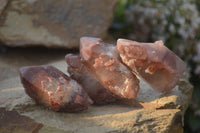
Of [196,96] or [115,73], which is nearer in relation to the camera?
[115,73]

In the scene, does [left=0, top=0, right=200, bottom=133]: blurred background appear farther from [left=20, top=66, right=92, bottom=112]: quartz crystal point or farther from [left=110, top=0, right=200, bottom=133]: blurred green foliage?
[left=20, top=66, right=92, bottom=112]: quartz crystal point

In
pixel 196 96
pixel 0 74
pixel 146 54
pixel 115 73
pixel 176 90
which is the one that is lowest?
pixel 196 96

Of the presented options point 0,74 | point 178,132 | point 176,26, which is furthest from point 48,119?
point 176,26

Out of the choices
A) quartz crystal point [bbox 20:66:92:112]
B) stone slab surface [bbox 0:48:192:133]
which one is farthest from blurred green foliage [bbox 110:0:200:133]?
quartz crystal point [bbox 20:66:92:112]

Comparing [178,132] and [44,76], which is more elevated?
[44,76]

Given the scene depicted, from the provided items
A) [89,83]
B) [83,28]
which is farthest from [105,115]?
[83,28]

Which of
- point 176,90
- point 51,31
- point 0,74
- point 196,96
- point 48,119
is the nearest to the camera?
point 48,119

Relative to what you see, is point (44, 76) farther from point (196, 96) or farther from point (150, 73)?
point (196, 96)

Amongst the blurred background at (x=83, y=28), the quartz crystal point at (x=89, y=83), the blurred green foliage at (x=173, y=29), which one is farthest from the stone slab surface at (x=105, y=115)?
the blurred green foliage at (x=173, y=29)
